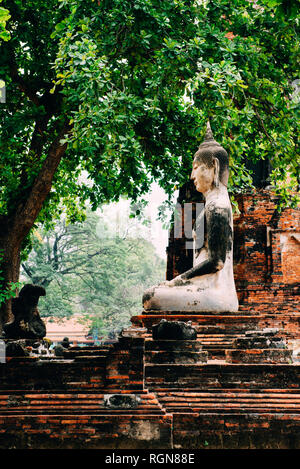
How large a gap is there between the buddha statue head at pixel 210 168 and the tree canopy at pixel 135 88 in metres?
0.98

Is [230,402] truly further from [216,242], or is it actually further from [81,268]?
[81,268]

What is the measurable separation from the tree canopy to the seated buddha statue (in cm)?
129

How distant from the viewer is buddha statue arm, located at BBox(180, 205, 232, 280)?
21.1 feet

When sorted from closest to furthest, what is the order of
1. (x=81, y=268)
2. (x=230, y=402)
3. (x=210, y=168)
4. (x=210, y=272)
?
(x=230, y=402)
(x=210, y=272)
(x=210, y=168)
(x=81, y=268)

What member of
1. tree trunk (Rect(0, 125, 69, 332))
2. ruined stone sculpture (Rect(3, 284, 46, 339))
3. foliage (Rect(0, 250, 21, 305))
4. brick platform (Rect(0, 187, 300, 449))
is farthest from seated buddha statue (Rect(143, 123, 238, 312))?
tree trunk (Rect(0, 125, 69, 332))

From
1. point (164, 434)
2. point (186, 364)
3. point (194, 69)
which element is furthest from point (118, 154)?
point (164, 434)

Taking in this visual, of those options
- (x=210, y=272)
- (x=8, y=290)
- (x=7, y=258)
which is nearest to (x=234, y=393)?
(x=210, y=272)

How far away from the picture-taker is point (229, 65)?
7469 millimetres

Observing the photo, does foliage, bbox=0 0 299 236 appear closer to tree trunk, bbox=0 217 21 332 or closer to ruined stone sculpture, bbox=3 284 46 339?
tree trunk, bbox=0 217 21 332

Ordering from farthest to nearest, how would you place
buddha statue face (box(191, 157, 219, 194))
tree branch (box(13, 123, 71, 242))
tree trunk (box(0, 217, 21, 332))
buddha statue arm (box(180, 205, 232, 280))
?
tree branch (box(13, 123, 71, 242))
tree trunk (box(0, 217, 21, 332))
buddha statue face (box(191, 157, 219, 194))
buddha statue arm (box(180, 205, 232, 280))

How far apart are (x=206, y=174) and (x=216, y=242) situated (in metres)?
0.97

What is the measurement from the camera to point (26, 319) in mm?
5812
